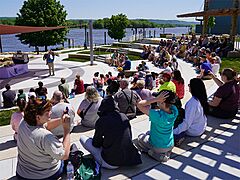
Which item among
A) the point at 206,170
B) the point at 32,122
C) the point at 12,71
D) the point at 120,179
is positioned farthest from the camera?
the point at 12,71

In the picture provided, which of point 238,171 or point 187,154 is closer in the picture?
point 238,171

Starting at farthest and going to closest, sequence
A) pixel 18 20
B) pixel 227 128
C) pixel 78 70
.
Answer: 1. pixel 18 20
2. pixel 78 70
3. pixel 227 128

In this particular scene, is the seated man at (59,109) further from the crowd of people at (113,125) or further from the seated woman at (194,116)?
the seated woman at (194,116)

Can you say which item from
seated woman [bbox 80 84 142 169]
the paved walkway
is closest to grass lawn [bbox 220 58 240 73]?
the paved walkway

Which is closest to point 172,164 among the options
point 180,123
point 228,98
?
point 180,123

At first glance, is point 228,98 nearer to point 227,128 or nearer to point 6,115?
point 227,128

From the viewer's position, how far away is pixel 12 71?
14.3 metres

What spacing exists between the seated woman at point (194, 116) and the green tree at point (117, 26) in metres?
30.9

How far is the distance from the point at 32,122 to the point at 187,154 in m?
2.72

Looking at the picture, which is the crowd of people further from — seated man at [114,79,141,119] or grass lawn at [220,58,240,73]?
grass lawn at [220,58,240,73]

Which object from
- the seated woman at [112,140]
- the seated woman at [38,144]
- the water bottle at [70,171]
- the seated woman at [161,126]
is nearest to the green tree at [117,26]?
the seated woman at [161,126]

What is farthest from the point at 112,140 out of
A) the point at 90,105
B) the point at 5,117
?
the point at 5,117

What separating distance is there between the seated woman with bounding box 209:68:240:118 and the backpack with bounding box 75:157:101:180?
3.54m

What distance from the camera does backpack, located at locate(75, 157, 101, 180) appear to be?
11.3 ft
